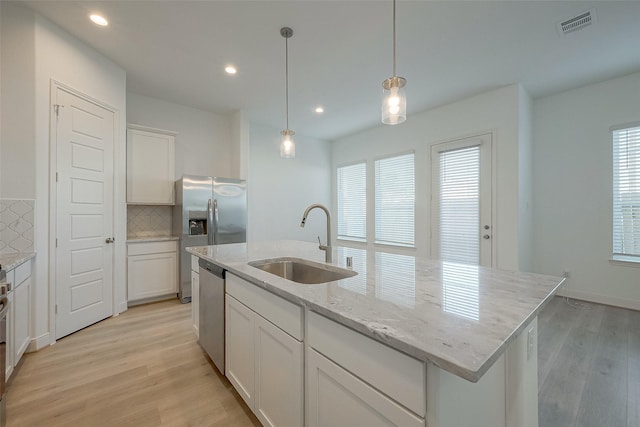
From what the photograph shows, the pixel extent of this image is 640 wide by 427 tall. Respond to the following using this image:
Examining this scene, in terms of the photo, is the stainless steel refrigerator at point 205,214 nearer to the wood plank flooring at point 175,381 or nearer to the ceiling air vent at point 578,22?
the wood plank flooring at point 175,381

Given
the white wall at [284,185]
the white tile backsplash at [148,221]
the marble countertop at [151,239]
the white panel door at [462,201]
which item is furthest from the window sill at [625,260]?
the white tile backsplash at [148,221]

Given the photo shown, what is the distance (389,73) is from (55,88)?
11.1 ft

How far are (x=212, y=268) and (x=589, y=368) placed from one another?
2985mm

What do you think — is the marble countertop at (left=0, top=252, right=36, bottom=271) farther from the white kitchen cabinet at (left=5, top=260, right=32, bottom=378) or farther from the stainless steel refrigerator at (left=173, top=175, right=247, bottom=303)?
the stainless steel refrigerator at (left=173, top=175, right=247, bottom=303)

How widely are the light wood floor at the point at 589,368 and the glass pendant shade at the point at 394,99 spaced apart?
80.4 inches

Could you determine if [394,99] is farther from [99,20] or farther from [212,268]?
[99,20]

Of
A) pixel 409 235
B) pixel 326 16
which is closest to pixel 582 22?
pixel 326 16

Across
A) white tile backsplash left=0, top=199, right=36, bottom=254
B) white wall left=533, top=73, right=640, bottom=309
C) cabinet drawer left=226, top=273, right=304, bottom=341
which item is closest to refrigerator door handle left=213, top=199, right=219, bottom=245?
white tile backsplash left=0, top=199, right=36, bottom=254

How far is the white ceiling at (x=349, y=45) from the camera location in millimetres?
2229

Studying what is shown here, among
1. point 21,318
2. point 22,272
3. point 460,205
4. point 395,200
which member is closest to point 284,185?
point 395,200

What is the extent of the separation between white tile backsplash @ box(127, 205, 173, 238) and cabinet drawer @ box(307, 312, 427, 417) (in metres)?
3.69

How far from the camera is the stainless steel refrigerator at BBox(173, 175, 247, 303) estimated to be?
3.56 m

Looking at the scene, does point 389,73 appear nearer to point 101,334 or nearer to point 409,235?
point 409,235

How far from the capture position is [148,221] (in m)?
3.83
